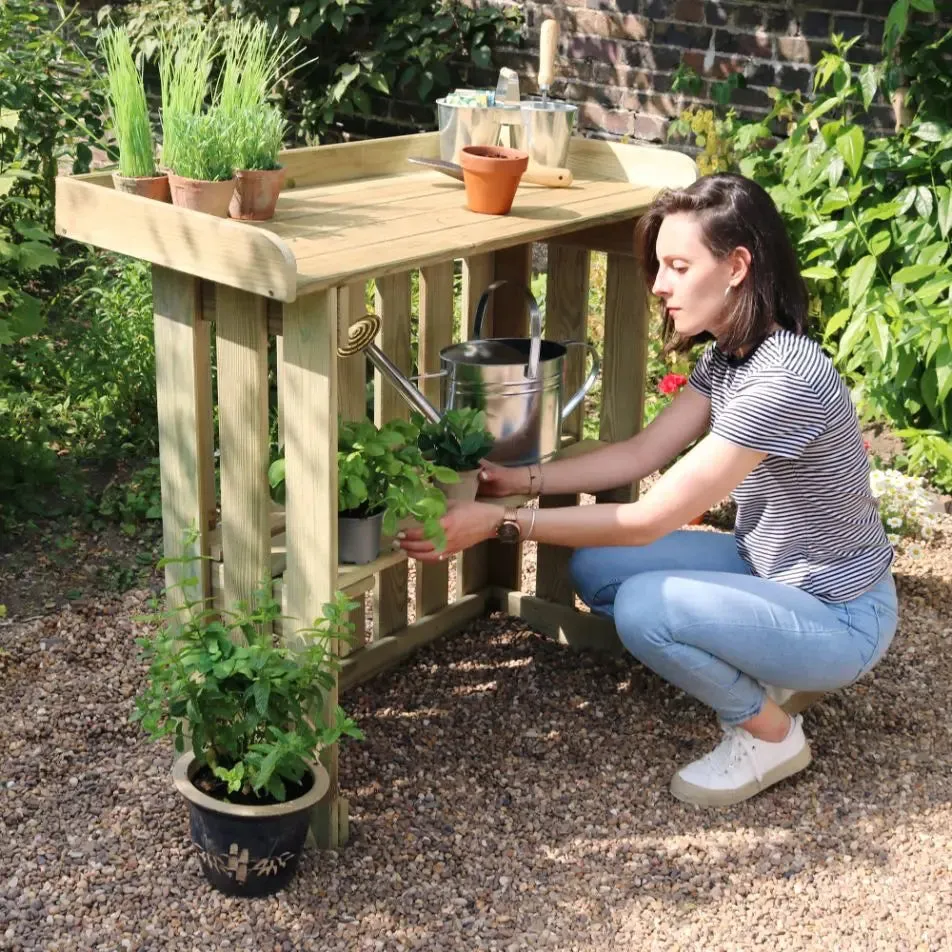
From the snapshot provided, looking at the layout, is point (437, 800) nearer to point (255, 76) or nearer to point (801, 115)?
Result: point (255, 76)

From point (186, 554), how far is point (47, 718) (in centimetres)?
76

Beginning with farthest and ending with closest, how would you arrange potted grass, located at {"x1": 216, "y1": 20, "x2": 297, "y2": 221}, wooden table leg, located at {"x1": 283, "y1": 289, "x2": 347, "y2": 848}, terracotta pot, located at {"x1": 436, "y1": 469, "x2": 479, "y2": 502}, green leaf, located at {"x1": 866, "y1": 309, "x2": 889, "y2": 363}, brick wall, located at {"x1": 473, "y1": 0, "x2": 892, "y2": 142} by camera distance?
brick wall, located at {"x1": 473, "y1": 0, "x2": 892, "y2": 142} < green leaf, located at {"x1": 866, "y1": 309, "x2": 889, "y2": 363} < terracotta pot, located at {"x1": 436, "y1": 469, "x2": 479, "y2": 502} < potted grass, located at {"x1": 216, "y1": 20, "x2": 297, "y2": 221} < wooden table leg, located at {"x1": 283, "y1": 289, "x2": 347, "y2": 848}

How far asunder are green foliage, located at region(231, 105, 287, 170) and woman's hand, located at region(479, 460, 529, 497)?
800 millimetres

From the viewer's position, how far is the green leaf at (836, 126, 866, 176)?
4488 mm

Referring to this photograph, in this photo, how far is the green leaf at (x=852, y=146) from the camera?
14.7 feet

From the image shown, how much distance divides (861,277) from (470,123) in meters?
1.81

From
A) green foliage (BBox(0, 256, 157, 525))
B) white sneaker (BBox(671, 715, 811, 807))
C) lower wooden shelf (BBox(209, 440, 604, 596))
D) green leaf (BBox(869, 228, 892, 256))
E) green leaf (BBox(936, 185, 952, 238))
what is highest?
green leaf (BBox(936, 185, 952, 238))

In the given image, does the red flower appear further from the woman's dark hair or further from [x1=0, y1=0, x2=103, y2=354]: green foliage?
[x1=0, y1=0, x2=103, y2=354]: green foliage

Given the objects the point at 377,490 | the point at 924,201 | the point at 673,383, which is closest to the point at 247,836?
the point at 377,490

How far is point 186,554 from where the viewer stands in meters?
2.67

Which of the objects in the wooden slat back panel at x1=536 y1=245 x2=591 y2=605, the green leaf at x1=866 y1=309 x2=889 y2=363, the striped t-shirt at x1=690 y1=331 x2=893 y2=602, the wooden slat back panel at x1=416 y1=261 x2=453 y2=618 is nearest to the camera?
the striped t-shirt at x1=690 y1=331 x2=893 y2=602

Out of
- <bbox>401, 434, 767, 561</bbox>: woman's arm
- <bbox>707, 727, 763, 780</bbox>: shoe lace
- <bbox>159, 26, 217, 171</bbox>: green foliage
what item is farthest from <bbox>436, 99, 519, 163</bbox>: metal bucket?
<bbox>707, 727, 763, 780</bbox>: shoe lace

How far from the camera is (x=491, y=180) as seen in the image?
9.17 ft

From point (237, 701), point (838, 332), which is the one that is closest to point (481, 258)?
point (237, 701)
